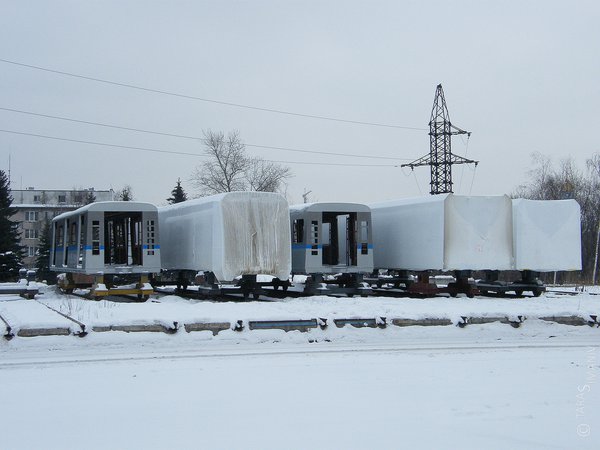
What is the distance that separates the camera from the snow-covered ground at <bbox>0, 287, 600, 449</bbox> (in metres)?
6.40

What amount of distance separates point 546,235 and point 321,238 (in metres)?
7.25

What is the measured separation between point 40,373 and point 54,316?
4775 mm

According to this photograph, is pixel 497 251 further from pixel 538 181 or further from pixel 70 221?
pixel 538 181

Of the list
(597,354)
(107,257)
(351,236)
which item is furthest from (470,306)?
(107,257)

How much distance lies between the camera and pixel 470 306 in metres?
16.9

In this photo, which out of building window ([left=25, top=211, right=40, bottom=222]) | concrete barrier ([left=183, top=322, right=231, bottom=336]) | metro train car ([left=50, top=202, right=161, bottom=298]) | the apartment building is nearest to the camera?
concrete barrier ([left=183, top=322, right=231, bottom=336])

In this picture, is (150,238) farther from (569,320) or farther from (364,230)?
(569,320)

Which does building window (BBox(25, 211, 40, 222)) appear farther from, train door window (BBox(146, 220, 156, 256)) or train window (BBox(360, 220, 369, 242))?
train window (BBox(360, 220, 369, 242))

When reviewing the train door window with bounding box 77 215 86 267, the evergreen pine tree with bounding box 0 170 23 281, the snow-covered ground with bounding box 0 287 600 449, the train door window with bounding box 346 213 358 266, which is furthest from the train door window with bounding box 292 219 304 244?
the evergreen pine tree with bounding box 0 170 23 281

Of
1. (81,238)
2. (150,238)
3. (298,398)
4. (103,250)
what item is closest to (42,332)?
(298,398)

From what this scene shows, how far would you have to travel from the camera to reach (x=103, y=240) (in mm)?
21547

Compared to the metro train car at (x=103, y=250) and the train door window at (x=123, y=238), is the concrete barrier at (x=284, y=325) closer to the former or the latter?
the metro train car at (x=103, y=250)

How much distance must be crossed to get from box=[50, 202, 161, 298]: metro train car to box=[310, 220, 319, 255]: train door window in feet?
15.6

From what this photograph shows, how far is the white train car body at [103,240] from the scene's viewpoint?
2131 cm
